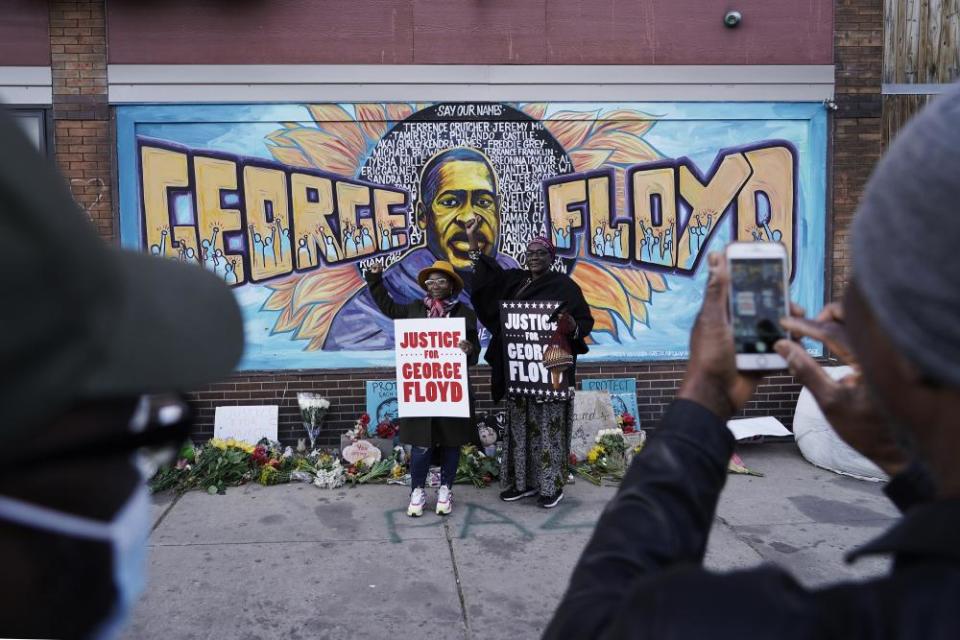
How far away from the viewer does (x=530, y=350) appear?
5.57 meters

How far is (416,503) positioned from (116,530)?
4735 millimetres

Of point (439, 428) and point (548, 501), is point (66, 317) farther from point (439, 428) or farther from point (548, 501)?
point (548, 501)

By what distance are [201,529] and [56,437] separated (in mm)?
4859

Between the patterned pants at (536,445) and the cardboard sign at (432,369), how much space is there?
54cm

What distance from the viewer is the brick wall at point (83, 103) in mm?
6723

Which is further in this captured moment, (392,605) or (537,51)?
(537,51)

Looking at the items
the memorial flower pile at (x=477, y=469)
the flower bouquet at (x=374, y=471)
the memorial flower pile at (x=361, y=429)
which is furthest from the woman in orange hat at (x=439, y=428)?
the memorial flower pile at (x=361, y=429)

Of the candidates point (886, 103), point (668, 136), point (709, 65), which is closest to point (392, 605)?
point (668, 136)

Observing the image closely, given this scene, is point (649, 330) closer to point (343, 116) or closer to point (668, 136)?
point (668, 136)

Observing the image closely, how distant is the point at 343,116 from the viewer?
22.8 ft

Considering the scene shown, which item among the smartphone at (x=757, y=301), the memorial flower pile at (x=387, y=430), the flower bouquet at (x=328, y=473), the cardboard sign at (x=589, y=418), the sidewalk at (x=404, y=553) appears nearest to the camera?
the smartphone at (x=757, y=301)

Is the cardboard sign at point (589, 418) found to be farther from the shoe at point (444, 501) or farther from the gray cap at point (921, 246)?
the gray cap at point (921, 246)

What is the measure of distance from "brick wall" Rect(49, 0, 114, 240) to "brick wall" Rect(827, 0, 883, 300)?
730 centimetres

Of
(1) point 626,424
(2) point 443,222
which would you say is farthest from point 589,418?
(2) point 443,222
